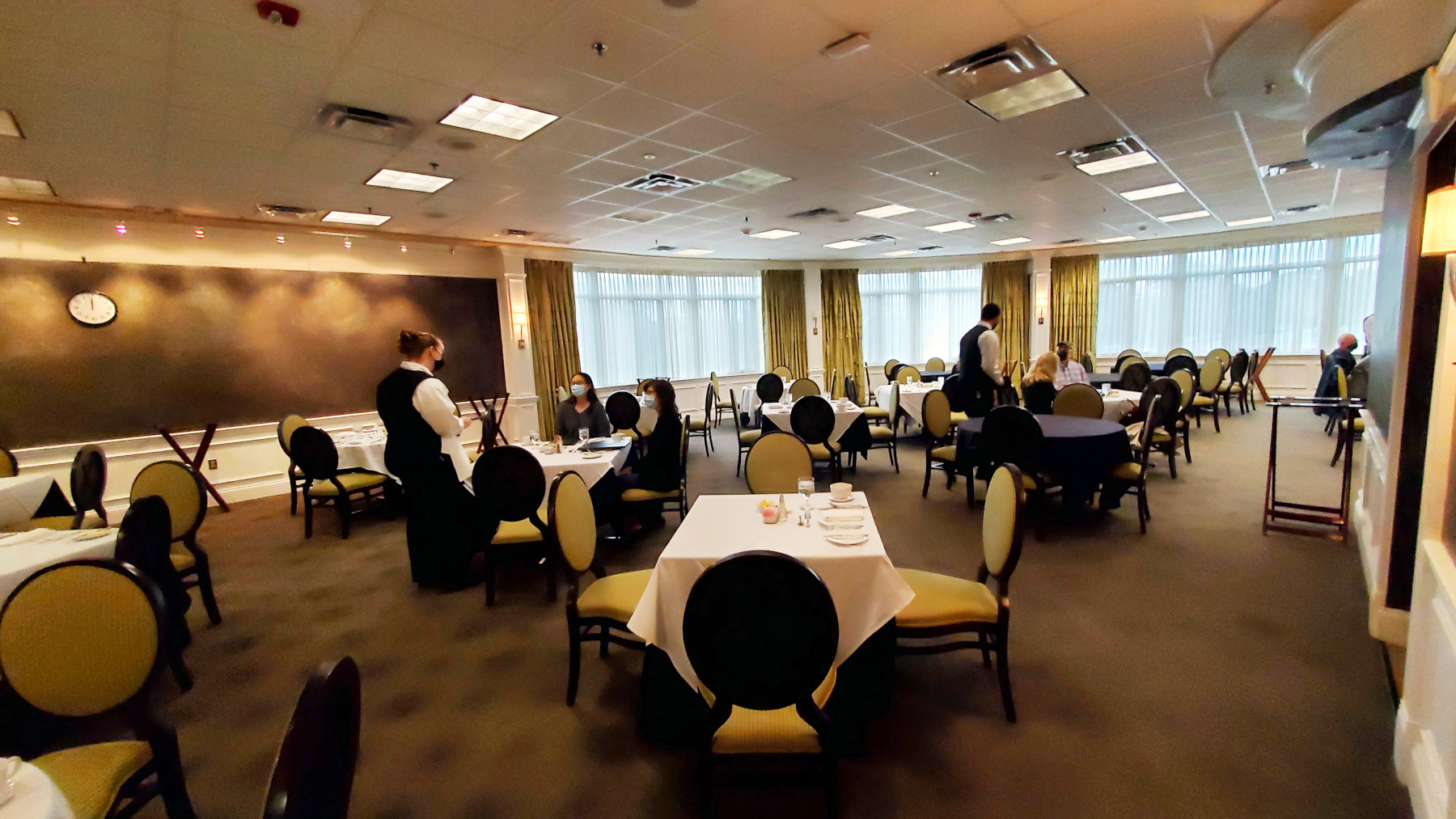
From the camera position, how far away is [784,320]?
1141 centimetres

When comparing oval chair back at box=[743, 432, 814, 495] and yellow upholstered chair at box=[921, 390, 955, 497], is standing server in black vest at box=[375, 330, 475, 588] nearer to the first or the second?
oval chair back at box=[743, 432, 814, 495]

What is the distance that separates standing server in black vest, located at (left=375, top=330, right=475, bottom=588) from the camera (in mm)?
3336

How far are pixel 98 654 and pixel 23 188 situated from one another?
211 inches

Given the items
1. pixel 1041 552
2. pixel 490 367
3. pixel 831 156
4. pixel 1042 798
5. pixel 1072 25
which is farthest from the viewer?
pixel 490 367

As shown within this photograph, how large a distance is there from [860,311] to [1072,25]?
9.08 m

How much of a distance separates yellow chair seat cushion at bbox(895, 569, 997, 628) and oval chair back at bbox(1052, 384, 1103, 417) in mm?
3568

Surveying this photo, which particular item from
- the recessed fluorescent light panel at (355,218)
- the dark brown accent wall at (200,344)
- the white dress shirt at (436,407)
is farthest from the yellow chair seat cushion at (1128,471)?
the dark brown accent wall at (200,344)

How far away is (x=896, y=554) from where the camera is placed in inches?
154

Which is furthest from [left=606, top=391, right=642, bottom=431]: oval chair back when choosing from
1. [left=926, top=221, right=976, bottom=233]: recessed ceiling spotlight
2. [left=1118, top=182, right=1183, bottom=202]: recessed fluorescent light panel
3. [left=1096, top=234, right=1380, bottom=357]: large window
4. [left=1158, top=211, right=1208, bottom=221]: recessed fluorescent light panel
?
[left=1096, top=234, right=1380, bottom=357]: large window

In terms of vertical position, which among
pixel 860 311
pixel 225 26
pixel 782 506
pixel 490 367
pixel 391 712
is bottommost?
pixel 391 712

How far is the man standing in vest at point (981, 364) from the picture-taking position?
217 inches

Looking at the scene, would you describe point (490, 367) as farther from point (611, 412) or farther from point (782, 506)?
point (782, 506)

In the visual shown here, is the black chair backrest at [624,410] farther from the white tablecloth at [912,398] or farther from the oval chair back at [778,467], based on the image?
the oval chair back at [778,467]

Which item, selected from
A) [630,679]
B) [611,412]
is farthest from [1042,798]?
[611,412]
